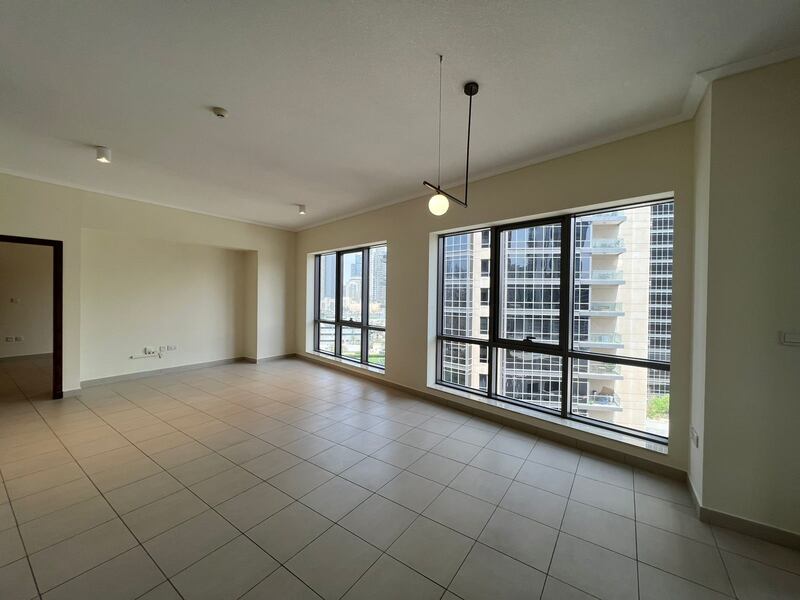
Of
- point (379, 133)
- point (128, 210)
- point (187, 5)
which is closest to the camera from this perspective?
point (187, 5)

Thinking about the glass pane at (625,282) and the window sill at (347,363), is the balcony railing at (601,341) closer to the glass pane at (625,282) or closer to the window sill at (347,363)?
the glass pane at (625,282)

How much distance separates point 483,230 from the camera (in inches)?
159

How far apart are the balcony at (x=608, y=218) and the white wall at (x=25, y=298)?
1081 cm

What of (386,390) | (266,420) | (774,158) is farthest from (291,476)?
(774,158)

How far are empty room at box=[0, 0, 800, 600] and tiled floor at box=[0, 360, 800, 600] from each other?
0.02 meters

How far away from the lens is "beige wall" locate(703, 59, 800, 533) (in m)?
1.88

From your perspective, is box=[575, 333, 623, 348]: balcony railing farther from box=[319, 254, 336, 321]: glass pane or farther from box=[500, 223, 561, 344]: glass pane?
box=[319, 254, 336, 321]: glass pane

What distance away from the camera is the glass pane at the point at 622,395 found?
2.78m

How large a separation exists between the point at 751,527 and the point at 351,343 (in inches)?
214

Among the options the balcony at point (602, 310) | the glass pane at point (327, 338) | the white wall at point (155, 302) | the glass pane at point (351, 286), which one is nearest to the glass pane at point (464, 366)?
the balcony at point (602, 310)

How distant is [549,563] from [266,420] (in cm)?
310

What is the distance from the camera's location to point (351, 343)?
6.28 m

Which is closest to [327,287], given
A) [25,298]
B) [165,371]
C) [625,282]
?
[165,371]

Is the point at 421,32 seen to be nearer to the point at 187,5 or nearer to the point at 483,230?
the point at 187,5
